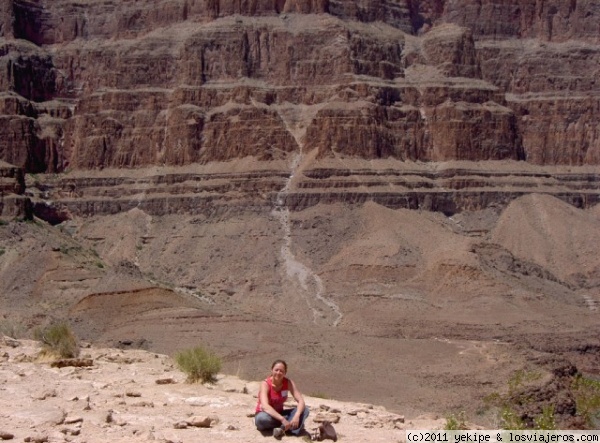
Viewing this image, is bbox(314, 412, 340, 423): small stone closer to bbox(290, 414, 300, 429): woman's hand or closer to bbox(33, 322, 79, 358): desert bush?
bbox(290, 414, 300, 429): woman's hand

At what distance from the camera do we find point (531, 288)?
245 ft

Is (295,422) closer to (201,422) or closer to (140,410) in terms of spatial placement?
(201,422)

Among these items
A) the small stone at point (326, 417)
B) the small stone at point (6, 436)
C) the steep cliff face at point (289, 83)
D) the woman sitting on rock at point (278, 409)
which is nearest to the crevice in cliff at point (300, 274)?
the steep cliff face at point (289, 83)

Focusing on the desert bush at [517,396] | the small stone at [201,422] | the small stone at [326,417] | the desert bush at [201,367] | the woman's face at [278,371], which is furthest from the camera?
the desert bush at [517,396]

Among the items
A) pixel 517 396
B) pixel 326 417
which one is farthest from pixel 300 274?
pixel 326 417

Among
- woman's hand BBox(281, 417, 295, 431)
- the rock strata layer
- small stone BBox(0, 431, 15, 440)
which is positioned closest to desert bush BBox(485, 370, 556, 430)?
woman's hand BBox(281, 417, 295, 431)

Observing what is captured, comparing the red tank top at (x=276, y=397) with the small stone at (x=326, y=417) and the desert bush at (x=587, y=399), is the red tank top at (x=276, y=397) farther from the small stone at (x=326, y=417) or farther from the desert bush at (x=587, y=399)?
the desert bush at (x=587, y=399)

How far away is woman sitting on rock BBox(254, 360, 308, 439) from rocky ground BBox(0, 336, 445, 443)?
231mm

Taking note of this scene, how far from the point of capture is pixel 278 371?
19.5m

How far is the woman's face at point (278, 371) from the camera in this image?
769 inches

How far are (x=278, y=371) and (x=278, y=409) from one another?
748 mm

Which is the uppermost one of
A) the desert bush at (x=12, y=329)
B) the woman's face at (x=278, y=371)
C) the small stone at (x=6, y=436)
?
the woman's face at (x=278, y=371)

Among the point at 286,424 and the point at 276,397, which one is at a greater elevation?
the point at 276,397

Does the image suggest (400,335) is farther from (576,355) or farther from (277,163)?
(277,163)
